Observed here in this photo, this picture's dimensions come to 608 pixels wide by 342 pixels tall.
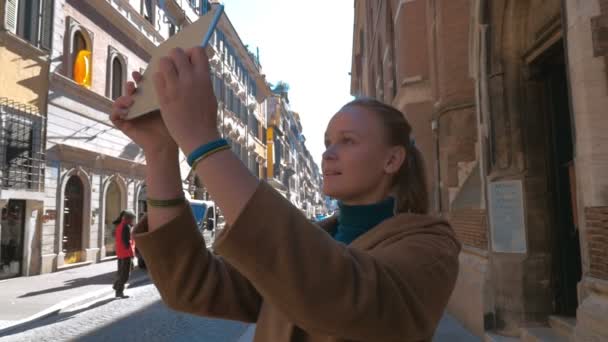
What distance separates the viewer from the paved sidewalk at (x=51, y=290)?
8.08m

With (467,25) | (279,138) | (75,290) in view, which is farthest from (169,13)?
(279,138)

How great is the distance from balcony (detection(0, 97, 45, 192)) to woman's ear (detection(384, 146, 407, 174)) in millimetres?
13506

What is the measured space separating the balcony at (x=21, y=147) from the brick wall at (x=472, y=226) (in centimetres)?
1142

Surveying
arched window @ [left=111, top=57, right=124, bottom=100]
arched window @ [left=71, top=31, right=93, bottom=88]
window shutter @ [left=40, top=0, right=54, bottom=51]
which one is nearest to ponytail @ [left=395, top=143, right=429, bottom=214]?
window shutter @ [left=40, top=0, right=54, bottom=51]

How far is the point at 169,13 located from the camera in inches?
920

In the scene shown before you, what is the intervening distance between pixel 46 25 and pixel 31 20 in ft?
1.89

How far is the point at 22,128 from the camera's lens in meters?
12.8

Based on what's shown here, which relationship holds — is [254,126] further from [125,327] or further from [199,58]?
[199,58]

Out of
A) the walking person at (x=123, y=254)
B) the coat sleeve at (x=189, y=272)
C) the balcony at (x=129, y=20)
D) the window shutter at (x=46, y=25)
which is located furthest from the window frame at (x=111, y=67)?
the coat sleeve at (x=189, y=272)

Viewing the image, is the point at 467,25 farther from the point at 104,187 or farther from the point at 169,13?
the point at 169,13

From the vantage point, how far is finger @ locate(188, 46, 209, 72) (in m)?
0.86

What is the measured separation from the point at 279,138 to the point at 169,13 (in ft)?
107

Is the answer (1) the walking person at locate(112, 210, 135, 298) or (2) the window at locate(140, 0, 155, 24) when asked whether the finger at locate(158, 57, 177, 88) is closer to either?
(1) the walking person at locate(112, 210, 135, 298)

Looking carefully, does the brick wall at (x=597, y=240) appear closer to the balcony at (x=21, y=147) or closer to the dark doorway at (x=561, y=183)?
the dark doorway at (x=561, y=183)
